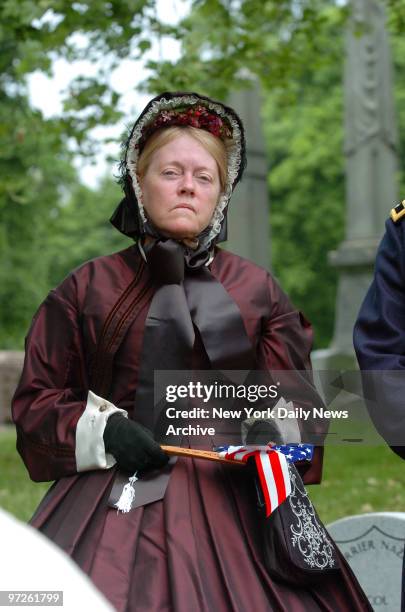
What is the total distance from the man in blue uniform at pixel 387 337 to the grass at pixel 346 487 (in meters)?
3.49

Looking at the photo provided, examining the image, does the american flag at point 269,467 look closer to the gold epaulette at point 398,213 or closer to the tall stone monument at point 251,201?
the gold epaulette at point 398,213

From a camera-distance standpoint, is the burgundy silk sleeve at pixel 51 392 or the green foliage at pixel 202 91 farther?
the green foliage at pixel 202 91

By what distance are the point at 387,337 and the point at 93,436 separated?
841 millimetres

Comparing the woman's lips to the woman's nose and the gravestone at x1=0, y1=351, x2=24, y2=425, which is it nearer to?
the woman's nose

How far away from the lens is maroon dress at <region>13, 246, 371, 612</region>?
271 centimetres

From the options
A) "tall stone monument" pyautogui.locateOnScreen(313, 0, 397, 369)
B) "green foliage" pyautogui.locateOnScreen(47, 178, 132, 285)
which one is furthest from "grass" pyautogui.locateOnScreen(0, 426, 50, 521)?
"green foliage" pyautogui.locateOnScreen(47, 178, 132, 285)

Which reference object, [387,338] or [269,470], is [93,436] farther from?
[387,338]

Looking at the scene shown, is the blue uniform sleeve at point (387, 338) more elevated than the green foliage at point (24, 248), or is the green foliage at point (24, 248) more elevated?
the green foliage at point (24, 248)

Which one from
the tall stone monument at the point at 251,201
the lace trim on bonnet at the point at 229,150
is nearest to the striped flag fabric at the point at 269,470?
the lace trim on bonnet at the point at 229,150

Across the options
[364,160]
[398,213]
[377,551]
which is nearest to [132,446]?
[398,213]

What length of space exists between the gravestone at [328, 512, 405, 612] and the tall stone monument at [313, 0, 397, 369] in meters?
7.43

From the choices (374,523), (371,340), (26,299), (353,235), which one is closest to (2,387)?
(26,299)

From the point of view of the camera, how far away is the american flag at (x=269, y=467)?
2.82 meters

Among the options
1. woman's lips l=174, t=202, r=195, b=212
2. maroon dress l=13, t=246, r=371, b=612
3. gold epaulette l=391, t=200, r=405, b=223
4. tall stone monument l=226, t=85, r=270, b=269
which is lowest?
maroon dress l=13, t=246, r=371, b=612
